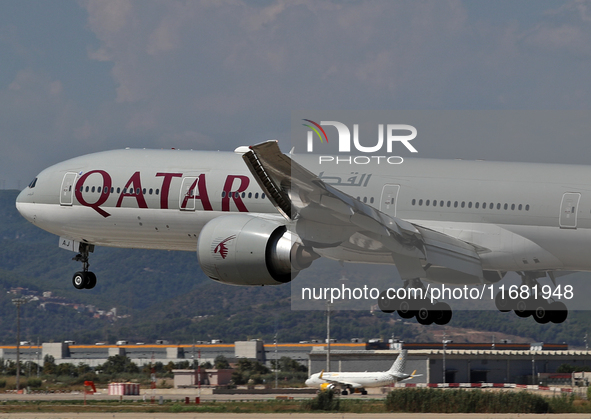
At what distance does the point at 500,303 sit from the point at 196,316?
107516 millimetres

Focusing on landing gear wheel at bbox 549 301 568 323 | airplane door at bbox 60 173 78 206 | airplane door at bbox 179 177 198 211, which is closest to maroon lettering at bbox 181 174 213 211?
airplane door at bbox 179 177 198 211

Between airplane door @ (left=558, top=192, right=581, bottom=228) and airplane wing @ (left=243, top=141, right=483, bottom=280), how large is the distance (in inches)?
105

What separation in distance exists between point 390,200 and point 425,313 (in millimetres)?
4524

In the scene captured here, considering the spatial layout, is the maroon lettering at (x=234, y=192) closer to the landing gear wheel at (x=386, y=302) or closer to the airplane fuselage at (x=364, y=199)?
the airplane fuselage at (x=364, y=199)

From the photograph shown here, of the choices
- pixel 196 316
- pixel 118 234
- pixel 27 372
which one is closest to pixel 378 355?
pixel 27 372

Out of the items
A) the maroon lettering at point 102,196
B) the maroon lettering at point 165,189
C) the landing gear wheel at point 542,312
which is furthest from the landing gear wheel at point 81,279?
the landing gear wheel at point 542,312

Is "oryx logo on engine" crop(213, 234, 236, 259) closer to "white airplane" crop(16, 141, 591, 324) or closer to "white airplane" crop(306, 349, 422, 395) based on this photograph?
"white airplane" crop(16, 141, 591, 324)

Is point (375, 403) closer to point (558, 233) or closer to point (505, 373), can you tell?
point (558, 233)

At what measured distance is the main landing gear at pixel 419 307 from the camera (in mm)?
30406

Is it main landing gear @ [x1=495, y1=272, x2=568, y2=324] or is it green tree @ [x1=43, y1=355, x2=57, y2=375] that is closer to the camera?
main landing gear @ [x1=495, y1=272, x2=568, y2=324]

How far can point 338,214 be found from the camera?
2495 cm

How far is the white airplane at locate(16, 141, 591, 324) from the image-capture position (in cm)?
2567

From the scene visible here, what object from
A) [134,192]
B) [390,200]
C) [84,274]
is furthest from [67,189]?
[390,200]

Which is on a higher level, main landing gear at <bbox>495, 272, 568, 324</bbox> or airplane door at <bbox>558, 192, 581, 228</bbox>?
airplane door at <bbox>558, 192, 581, 228</bbox>
